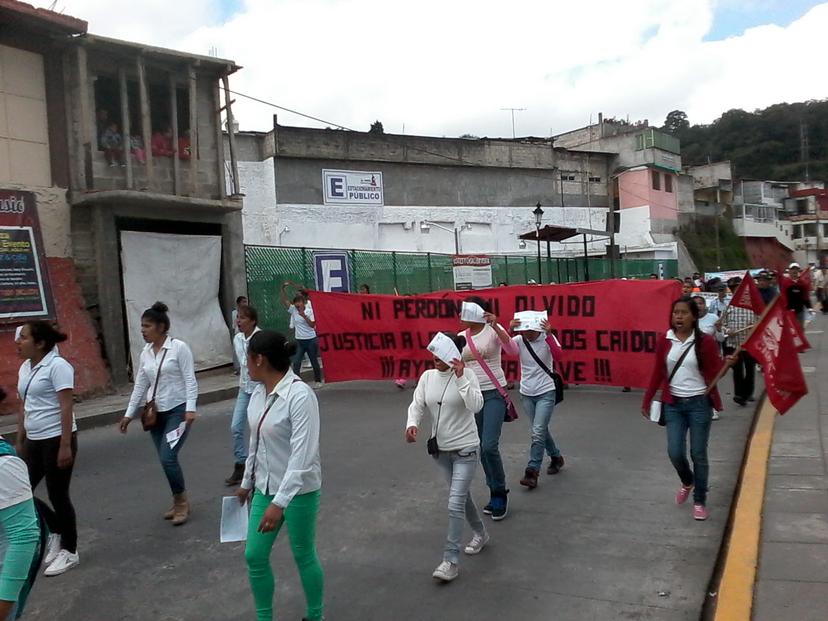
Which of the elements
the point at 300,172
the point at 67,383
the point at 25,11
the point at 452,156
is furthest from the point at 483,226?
the point at 67,383

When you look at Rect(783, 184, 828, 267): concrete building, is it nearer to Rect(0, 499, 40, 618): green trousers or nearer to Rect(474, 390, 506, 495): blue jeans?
Rect(474, 390, 506, 495): blue jeans

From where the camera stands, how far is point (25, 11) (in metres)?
11.0

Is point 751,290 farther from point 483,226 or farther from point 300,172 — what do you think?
point 483,226

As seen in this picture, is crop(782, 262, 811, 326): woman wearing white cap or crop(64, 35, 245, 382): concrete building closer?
crop(782, 262, 811, 326): woman wearing white cap

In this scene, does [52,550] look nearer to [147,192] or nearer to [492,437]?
[492,437]

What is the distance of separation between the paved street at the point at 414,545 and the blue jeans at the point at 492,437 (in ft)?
1.07

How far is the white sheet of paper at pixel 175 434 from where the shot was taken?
559 centimetres

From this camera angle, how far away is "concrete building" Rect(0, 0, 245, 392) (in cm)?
1153

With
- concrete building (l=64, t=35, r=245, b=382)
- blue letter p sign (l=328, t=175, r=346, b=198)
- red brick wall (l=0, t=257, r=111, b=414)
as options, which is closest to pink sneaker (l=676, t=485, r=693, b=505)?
red brick wall (l=0, t=257, r=111, b=414)

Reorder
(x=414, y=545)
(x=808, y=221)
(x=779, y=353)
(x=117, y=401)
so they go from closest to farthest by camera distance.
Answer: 1. (x=414, y=545)
2. (x=779, y=353)
3. (x=117, y=401)
4. (x=808, y=221)

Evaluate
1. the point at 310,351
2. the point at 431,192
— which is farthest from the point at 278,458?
the point at 431,192

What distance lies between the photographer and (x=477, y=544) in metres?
4.82

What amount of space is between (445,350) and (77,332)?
9318 mm

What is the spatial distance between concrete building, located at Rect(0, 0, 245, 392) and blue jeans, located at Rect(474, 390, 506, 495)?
325 inches
